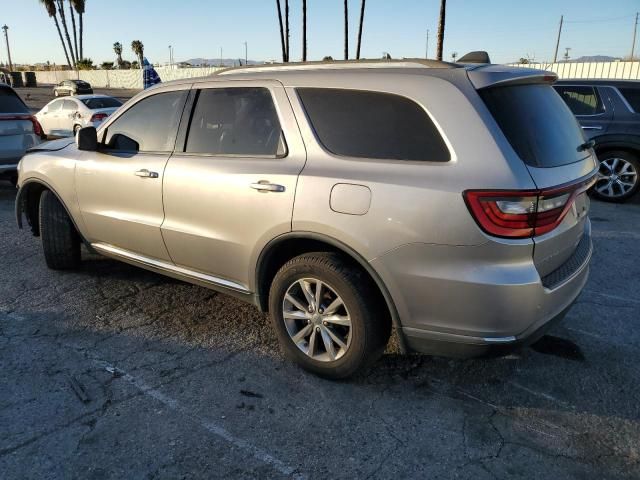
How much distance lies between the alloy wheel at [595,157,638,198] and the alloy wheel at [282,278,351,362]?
6265 mm

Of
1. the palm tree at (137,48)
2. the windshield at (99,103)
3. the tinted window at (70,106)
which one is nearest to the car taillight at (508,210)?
the windshield at (99,103)

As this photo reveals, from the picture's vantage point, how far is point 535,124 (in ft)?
8.98

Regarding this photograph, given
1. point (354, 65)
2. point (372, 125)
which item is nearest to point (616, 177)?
point (354, 65)

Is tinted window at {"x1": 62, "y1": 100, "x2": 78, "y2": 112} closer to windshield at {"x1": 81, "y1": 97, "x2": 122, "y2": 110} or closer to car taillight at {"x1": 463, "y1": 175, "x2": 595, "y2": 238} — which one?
windshield at {"x1": 81, "y1": 97, "x2": 122, "y2": 110}

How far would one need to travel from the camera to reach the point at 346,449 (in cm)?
253

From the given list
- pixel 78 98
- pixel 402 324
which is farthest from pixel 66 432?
pixel 78 98

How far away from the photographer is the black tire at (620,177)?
25.0 feet

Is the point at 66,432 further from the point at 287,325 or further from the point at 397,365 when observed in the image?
the point at 397,365

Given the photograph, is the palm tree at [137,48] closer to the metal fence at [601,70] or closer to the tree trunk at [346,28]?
the tree trunk at [346,28]

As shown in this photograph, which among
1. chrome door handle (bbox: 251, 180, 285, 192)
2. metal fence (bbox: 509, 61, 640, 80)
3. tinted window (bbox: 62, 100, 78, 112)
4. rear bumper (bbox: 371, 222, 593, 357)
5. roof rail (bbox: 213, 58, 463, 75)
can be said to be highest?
metal fence (bbox: 509, 61, 640, 80)

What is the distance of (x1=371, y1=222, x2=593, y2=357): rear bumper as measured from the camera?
243 cm

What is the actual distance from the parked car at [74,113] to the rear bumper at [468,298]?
15.0 m

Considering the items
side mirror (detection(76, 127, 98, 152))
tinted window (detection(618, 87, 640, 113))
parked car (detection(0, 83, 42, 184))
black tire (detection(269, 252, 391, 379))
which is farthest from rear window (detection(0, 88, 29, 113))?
tinted window (detection(618, 87, 640, 113))

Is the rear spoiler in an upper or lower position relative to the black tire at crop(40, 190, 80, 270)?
upper
